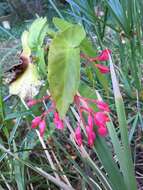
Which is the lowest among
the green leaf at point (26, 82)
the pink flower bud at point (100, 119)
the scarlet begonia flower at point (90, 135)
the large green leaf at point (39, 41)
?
the scarlet begonia flower at point (90, 135)

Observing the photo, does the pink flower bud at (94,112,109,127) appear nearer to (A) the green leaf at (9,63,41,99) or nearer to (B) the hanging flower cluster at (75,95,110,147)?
(B) the hanging flower cluster at (75,95,110,147)

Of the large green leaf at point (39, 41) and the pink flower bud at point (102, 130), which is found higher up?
the large green leaf at point (39, 41)

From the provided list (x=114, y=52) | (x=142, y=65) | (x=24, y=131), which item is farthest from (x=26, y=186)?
(x=114, y=52)

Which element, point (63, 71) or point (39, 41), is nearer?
point (63, 71)

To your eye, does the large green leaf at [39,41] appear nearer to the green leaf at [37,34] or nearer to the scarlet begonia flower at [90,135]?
the green leaf at [37,34]

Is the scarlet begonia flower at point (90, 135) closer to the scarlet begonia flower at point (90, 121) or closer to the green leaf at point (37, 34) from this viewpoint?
the scarlet begonia flower at point (90, 121)

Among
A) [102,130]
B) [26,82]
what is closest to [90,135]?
[102,130]

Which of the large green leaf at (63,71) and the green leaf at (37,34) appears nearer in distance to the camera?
the large green leaf at (63,71)

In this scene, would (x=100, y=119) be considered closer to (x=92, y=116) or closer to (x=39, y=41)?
(x=92, y=116)

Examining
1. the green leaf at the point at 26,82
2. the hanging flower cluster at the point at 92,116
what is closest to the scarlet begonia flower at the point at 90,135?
the hanging flower cluster at the point at 92,116

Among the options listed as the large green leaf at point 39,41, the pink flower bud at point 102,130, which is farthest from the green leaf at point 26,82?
the pink flower bud at point 102,130
